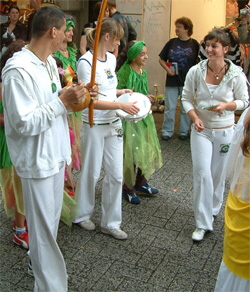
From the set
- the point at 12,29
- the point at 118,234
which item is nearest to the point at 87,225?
the point at 118,234

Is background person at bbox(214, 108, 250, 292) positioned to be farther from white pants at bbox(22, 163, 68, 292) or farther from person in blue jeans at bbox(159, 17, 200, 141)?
person in blue jeans at bbox(159, 17, 200, 141)

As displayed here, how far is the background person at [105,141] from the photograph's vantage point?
4.14 m

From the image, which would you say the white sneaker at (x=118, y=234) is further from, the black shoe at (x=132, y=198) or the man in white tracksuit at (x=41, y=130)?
the man in white tracksuit at (x=41, y=130)

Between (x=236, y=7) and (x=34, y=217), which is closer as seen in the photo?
(x=34, y=217)

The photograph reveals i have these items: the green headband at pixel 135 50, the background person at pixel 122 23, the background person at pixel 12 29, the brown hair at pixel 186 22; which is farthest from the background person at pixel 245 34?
the background person at pixel 12 29

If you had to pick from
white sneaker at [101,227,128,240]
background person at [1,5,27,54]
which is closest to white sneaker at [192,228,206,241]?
white sneaker at [101,227,128,240]

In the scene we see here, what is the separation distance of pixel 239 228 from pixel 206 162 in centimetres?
157

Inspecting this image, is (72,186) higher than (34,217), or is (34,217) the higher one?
(34,217)

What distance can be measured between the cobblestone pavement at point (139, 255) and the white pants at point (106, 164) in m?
0.27

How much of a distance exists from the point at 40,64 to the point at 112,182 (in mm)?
1619

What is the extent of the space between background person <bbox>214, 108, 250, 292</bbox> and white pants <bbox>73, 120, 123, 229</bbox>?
1.56 metres

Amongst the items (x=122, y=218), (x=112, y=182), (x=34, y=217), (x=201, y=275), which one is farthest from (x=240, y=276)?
(x=122, y=218)

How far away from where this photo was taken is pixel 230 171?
125 inches

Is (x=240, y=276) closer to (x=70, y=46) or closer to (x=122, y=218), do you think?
(x=122, y=218)
